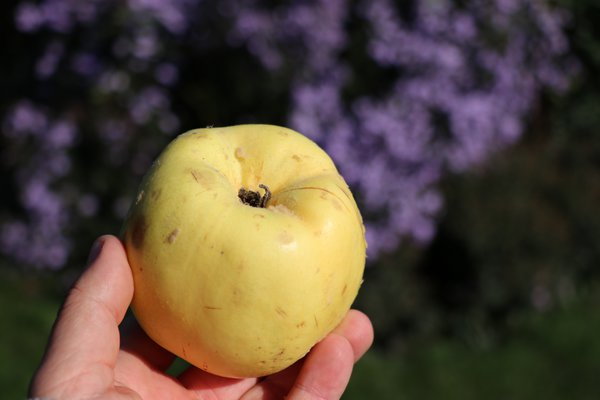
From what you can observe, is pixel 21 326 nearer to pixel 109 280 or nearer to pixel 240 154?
pixel 109 280

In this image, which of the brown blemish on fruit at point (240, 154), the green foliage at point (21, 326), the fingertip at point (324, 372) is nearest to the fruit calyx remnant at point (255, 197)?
the brown blemish on fruit at point (240, 154)

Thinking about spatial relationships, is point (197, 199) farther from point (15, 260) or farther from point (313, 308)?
point (15, 260)

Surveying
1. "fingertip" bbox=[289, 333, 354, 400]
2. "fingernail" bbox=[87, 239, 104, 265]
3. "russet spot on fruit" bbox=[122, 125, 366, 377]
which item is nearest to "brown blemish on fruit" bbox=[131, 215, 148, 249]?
"russet spot on fruit" bbox=[122, 125, 366, 377]

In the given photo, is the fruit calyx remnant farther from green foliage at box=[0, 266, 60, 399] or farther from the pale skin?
green foliage at box=[0, 266, 60, 399]

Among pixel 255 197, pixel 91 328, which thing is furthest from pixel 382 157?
pixel 91 328

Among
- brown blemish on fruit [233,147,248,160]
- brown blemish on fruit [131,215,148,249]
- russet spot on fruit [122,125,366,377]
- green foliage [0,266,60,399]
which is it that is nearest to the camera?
russet spot on fruit [122,125,366,377]

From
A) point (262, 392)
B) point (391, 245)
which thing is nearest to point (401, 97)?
point (391, 245)

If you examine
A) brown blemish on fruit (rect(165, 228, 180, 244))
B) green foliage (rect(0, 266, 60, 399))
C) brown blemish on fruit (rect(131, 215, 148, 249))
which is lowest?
green foliage (rect(0, 266, 60, 399))
